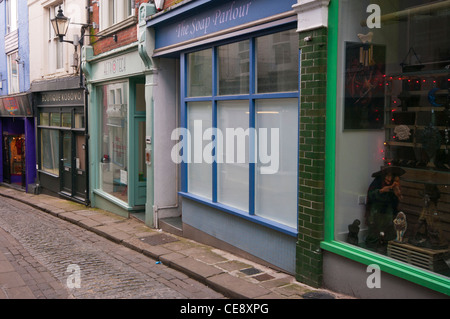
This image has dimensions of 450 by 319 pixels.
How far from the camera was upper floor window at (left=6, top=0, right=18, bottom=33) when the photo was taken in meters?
19.3

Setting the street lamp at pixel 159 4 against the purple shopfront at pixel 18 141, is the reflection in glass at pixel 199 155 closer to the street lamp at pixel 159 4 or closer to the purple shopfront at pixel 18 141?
the street lamp at pixel 159 4

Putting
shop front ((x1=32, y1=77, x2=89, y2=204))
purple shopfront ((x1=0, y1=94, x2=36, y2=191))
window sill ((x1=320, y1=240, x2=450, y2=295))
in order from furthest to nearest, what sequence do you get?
purple shopfront ((x1=0, y1=94, x2=36, y2=191))
shop front ((x1=32, y1=77, x2=89, y2=204))
window sill ((x1=320, y1=240, x2=450, y2=295))

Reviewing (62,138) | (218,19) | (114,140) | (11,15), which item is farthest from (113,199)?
(11,15)

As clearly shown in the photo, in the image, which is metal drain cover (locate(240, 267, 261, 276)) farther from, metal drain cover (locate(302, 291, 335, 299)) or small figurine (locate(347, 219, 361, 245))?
small figurine (locate(347, 219, 361, 245))

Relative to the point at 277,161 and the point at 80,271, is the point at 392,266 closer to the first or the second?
the point at 277,161

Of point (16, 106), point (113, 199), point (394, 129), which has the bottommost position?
point (113, 199)

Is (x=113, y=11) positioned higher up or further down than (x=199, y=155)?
higher up

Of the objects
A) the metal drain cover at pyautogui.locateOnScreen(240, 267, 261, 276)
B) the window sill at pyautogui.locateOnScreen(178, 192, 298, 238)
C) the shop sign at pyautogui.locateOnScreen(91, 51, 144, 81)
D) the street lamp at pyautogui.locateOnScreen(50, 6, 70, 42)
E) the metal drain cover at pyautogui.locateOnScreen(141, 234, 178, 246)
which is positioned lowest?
the metal drain cover at pyautogui.locateOnScreen(141, 234, 178, 246)

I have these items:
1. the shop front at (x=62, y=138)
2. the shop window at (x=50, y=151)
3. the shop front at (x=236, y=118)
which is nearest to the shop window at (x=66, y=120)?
the shop front at (x=62, y=138)

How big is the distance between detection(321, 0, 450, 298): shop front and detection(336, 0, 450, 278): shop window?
1 centimetres

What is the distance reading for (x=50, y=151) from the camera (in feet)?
54.7

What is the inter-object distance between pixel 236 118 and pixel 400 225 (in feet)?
10.3

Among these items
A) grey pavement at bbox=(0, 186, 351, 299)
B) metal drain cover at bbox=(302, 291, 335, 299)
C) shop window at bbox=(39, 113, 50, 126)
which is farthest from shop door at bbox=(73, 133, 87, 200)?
metal drain cover at bbox=(302, 291, 335, 299)

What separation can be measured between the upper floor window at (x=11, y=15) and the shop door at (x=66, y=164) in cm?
712
